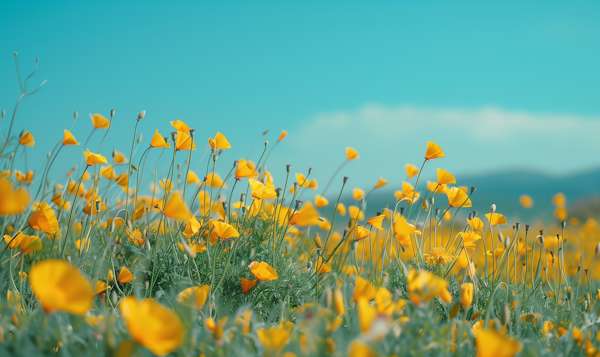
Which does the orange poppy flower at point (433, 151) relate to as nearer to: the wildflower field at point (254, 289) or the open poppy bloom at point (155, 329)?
the wildflower field at point (254, 289)

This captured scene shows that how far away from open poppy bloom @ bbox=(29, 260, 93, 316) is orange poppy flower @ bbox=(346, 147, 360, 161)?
1.80 meters

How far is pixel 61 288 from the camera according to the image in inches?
31.4

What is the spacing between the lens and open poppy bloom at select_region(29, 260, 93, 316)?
30.5 inches

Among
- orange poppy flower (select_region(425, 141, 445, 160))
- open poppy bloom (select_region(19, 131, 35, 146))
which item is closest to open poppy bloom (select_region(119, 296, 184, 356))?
orange poppy flower (select_region(425, 141, 445, 160))

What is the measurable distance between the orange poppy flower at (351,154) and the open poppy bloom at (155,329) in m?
1.75

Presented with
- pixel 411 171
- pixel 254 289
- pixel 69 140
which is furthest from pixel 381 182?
pixel 69 140

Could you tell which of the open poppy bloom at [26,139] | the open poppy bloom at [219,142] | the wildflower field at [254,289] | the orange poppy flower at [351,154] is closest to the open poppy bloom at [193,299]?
the wildflower field at [254,289]

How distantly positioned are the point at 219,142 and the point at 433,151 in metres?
1.14

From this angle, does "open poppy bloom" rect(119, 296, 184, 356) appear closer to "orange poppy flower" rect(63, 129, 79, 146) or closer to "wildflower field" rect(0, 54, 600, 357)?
"wildflower field" rect(0, 54, 600, 357)

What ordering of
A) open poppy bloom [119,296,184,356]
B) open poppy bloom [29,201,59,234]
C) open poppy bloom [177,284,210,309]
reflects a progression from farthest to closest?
open poppy bloom [29,201,59,234]
open poppy bloom [177,284,210,309]
open poppy bloom [119,296,184,356]

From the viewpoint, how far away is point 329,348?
93 cm

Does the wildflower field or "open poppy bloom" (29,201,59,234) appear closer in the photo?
the wildflower field

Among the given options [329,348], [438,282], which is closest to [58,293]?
[329,348]

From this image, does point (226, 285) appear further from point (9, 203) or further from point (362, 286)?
point (9, 203)
